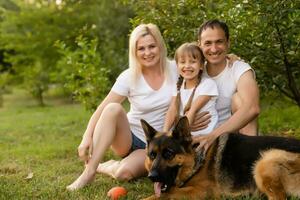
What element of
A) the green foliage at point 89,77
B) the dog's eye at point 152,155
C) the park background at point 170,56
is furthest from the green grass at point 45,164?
the green foliage at point 89,77

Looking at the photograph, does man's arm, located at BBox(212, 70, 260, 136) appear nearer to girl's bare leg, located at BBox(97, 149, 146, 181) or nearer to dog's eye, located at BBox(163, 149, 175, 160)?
dog's eye, located at BBox(163, 149, 175, 160)

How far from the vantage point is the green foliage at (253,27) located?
5.37 meters

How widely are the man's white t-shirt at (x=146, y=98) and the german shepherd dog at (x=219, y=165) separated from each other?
92cm

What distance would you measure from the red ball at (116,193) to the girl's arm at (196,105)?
0.99 m

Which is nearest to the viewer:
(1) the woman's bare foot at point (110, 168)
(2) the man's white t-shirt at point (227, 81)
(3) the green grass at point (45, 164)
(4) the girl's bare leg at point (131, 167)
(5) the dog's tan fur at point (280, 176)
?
(5) the dog's tan fur at point (280, 176)

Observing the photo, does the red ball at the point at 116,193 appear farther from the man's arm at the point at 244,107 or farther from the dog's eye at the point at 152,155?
the man's arm at the point at 244,107

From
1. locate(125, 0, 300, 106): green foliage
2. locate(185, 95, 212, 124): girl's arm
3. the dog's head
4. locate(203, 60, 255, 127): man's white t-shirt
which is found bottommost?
the dog's head

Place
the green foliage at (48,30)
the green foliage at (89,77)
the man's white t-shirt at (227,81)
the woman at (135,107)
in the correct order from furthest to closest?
the green foliage at (48,30)
the green foliage at (89,77)
the woman at (135,107)
the man's white t-shirt at (227,81)

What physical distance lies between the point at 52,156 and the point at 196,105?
120 inches

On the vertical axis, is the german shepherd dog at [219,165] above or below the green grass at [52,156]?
above

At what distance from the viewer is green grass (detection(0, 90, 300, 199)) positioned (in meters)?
5.00

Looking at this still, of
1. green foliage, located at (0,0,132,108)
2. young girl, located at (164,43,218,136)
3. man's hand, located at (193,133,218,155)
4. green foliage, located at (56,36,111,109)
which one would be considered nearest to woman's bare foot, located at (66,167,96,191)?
young girl, located at (164,43,218,136)

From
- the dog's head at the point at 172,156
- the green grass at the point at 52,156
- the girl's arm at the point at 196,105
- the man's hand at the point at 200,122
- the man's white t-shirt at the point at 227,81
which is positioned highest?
the man's white t-shirt at the point at 227,81

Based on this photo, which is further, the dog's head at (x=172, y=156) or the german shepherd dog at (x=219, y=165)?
the dog's head at (x=172, y=156)
